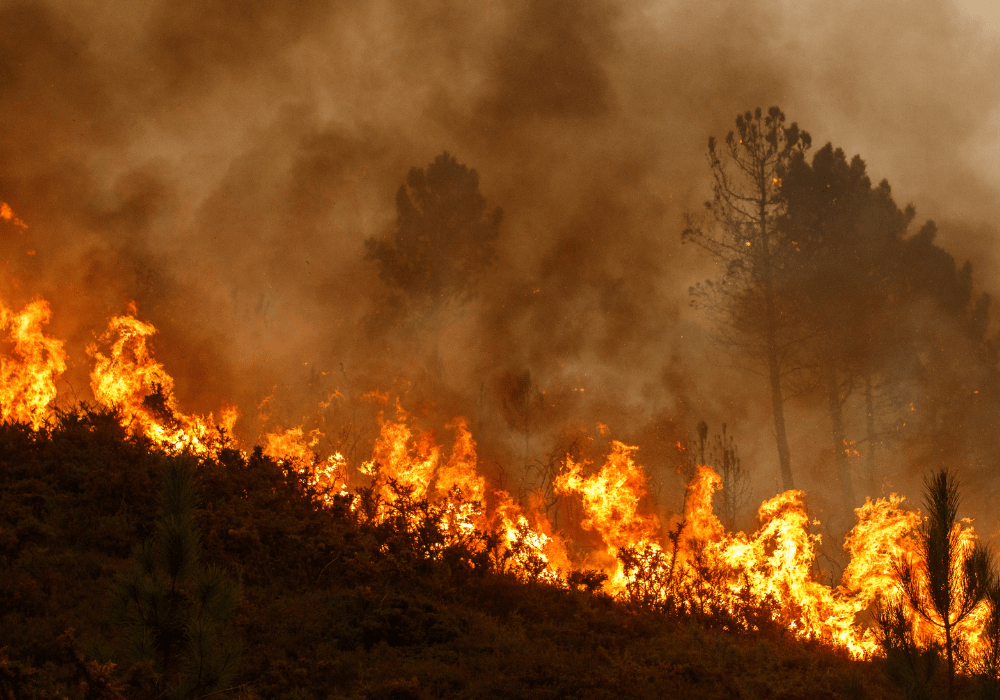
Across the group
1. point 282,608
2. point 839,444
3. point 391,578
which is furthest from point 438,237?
point 282,608

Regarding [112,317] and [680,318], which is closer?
[112,317]

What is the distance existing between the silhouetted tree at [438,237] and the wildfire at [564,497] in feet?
20.6

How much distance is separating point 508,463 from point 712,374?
14061 millimetres

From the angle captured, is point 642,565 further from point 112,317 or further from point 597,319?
point 597,319

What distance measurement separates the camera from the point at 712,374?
→ 32656mm

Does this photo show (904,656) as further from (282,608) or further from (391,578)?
(282,608)

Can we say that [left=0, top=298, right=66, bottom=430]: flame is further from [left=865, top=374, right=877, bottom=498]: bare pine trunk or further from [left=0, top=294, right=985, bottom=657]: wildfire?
[left=865, top=374, right=877, bottom=498]: bare pine trunk

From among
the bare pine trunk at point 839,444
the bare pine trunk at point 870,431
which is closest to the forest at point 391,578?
the bare pine trunk at point 839,444

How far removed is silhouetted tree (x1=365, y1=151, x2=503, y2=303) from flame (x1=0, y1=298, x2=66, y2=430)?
12198 millimetres

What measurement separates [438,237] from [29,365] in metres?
15.5

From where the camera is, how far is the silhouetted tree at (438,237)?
2734 cm

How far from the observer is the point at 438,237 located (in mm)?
28062

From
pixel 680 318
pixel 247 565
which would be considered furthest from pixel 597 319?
pixel 247 565

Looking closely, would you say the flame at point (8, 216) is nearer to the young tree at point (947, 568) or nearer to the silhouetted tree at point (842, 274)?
the young tree at point (947, 568)
